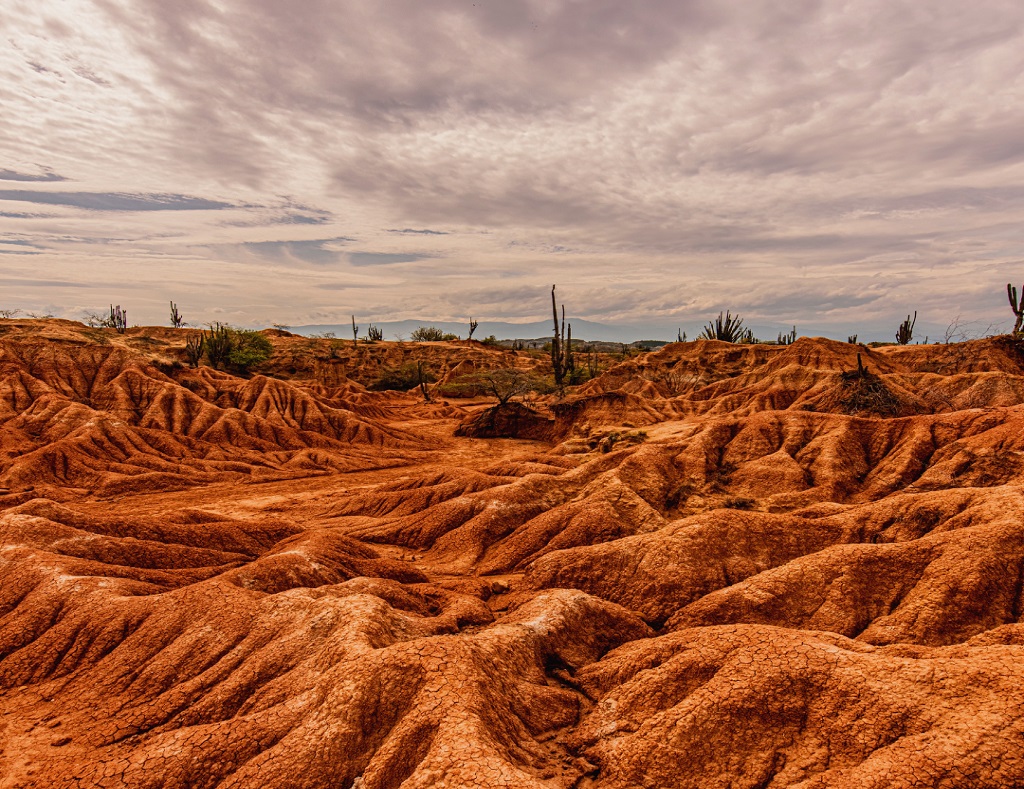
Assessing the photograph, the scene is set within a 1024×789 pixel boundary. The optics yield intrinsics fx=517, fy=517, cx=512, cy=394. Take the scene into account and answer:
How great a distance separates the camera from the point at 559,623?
402 inches

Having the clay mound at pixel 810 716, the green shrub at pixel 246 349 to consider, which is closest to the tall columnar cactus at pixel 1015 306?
the clay mound at pixel 810 716

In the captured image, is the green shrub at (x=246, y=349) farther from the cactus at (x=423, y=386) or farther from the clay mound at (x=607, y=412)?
the clay mound at (x=607, y=412)

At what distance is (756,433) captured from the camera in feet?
68.3

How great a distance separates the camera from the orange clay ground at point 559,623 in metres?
6.63

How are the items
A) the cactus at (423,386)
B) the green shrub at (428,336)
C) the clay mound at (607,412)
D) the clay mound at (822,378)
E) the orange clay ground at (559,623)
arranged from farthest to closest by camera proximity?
the green shrub at (428,336), the cactus at (423,386), the clay mound at (607,412), the clay mound at (822,378), the orange clay ground at (559,623)

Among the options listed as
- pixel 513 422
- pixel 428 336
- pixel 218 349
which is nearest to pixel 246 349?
pixel 218 349

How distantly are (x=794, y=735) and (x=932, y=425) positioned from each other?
16749mm

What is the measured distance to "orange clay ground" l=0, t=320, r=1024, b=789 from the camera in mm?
6633

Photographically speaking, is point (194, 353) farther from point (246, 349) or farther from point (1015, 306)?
point (1015, 306)

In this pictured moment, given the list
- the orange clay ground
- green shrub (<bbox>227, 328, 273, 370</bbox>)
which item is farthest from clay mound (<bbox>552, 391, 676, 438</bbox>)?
green shrub (<bbox>227, 328, 273, 370</bbox>)

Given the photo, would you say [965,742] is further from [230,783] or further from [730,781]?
[230,783]

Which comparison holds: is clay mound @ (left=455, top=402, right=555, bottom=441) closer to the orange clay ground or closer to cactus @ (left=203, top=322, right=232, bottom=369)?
the orange clay ground

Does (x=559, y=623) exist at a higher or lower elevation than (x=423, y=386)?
lower

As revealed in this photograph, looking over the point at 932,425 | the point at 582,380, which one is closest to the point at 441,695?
the point at 932,425
